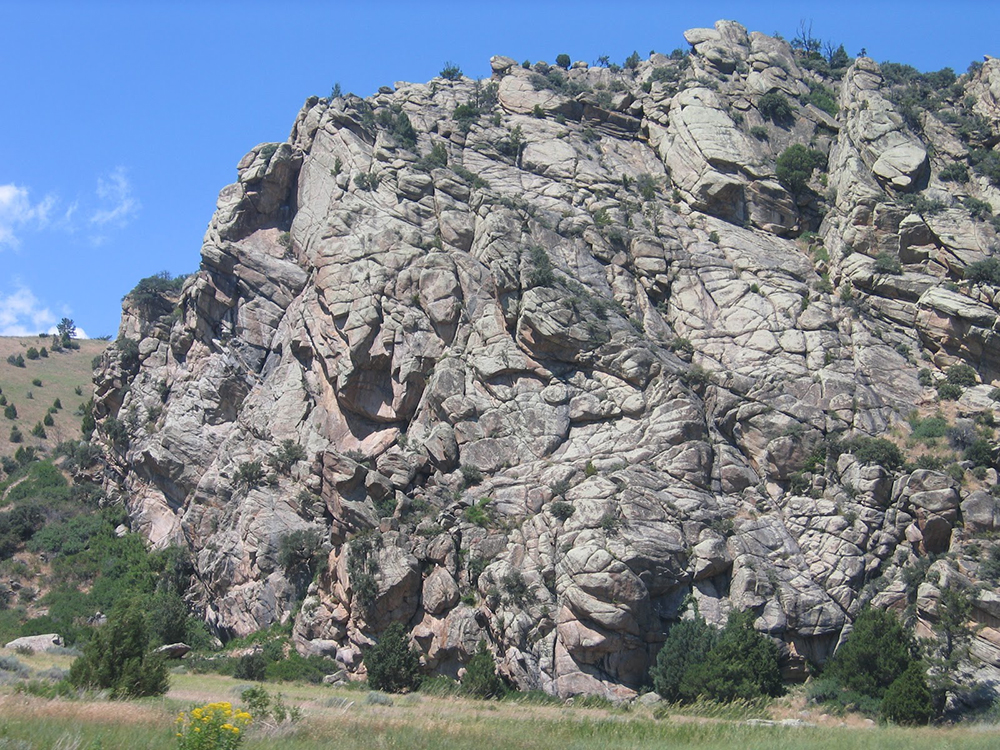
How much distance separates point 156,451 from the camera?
46.0 metres

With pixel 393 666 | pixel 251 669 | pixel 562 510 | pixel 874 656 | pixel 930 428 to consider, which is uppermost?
pixel 930 428

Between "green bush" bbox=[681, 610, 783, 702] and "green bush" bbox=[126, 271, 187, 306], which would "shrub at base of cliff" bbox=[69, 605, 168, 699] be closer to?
"green bush" bbox=[681, 610, 783, 702]

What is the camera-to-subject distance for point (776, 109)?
180 ft

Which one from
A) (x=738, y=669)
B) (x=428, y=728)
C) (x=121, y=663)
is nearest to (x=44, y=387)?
(x=121, y=663)

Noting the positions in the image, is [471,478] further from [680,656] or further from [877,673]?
[877,673]

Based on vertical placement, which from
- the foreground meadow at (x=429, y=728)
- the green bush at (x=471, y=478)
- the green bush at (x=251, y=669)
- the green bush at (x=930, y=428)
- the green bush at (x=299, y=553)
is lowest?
the green bush at (x=251, y=669)

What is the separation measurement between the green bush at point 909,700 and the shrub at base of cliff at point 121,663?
22.6m

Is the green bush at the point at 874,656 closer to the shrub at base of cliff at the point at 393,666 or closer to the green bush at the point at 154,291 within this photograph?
the shrub at base of cliff at the point at 393,666

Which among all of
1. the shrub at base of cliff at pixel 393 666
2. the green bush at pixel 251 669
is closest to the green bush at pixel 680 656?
the shrub at base of cliff at pixel 393 666

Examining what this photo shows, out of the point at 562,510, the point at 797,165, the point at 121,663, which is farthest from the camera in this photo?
the point at 797,165

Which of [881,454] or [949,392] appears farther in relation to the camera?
[949,392]

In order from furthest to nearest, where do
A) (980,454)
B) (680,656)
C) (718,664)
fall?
(980,454), (680,656), (718,664)

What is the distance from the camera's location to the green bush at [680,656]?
29438mm

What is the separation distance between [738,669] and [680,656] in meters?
2.04
